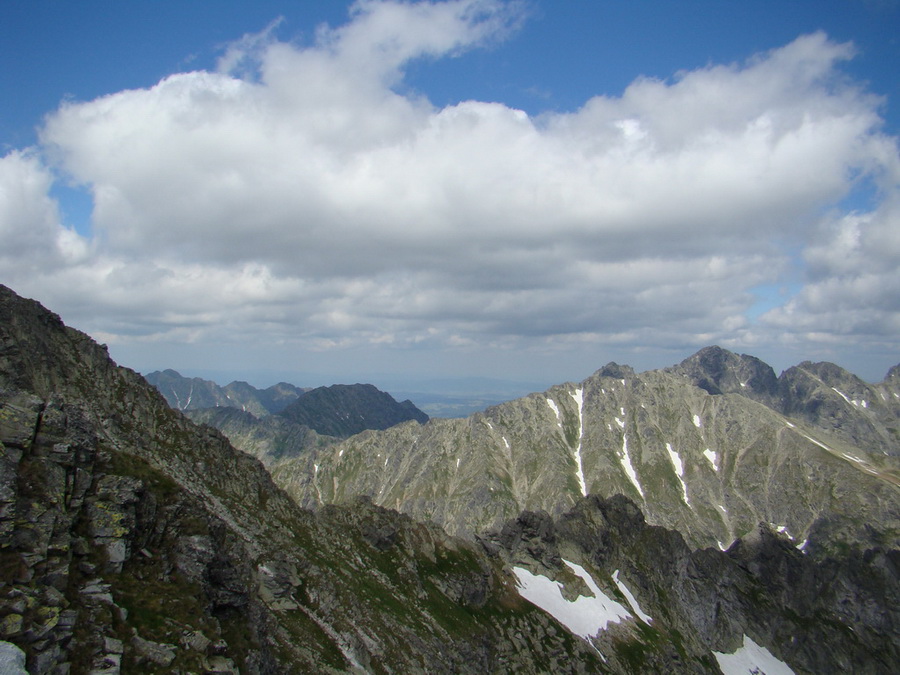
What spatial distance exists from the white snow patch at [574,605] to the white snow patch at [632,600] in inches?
238

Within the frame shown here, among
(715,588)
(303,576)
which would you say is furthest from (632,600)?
(303,576)

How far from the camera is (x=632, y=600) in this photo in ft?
403

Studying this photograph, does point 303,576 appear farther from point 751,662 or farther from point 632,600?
point 751,662

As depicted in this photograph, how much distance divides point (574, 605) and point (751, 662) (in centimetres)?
6209

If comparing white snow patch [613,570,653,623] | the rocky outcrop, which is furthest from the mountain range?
white snow patch [613,570,653,623]

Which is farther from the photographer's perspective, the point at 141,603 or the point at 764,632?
the point at 764,632

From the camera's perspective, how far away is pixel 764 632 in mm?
140250

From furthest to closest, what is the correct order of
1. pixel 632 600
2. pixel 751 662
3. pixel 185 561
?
1. pixel 751 662
2. pixel 632 600
3. pixel 185 561

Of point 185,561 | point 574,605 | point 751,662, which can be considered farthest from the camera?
point 751,662

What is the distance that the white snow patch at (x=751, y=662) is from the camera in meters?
126

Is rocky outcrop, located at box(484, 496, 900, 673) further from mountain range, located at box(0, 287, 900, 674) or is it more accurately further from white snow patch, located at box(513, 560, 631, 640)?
white snow patch, located at box(513, 560, 631, 640)

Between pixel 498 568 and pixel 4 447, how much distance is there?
95032 millimetres

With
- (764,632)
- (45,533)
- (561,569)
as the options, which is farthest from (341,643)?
(764,632)

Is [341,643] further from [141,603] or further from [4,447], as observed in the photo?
[4,447]
